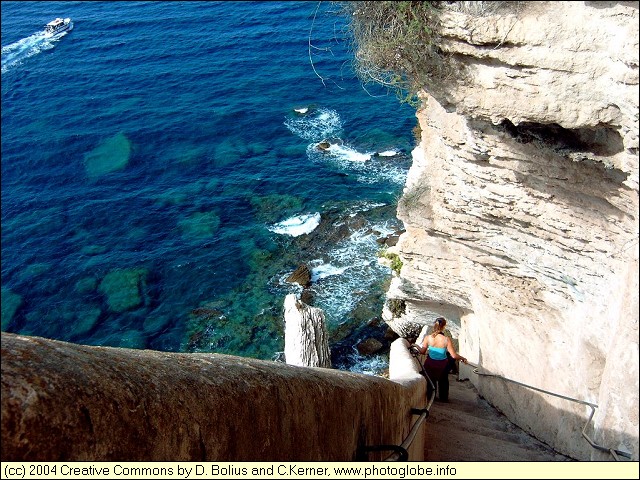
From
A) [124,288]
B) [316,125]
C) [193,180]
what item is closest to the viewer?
[124,288]

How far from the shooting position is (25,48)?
4869cm

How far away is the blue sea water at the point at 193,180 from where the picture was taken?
26.0 meters

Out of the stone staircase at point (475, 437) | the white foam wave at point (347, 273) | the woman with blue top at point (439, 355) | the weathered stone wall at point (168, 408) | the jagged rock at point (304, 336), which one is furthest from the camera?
the white foam wave at point (347, 273)

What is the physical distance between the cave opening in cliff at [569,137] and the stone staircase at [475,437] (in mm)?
3474

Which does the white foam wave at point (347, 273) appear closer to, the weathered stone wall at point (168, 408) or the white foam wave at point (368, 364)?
the white foam wave at point (368, 364)

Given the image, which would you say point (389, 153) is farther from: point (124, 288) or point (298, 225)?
point (124, 288)

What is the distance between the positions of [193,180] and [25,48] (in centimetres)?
2484

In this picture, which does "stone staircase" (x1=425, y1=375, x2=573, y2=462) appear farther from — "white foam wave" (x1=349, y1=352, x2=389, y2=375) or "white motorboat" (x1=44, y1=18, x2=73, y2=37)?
"white motorboat" (x1=44, y1=18, x2=73, y2=37)

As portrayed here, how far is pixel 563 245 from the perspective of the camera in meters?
8.37

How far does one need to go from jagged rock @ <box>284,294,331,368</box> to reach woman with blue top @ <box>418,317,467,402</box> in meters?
1.83

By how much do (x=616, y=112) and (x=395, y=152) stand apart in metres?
27.5

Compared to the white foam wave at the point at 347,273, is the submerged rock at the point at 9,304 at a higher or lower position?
higher

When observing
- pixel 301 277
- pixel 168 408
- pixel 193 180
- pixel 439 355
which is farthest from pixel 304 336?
pixel 193 180

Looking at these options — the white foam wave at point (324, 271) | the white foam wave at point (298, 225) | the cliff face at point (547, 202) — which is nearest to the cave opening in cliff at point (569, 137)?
the cliff face at point (547, 202)
